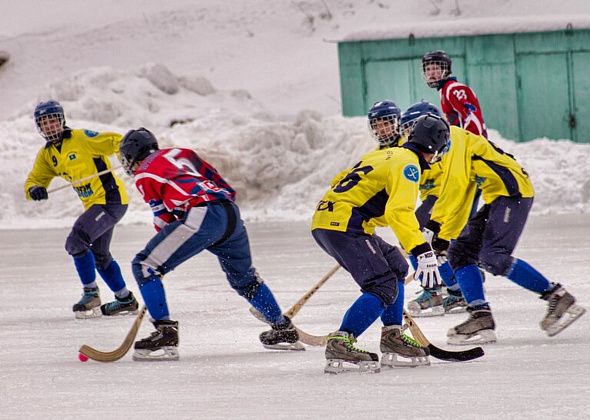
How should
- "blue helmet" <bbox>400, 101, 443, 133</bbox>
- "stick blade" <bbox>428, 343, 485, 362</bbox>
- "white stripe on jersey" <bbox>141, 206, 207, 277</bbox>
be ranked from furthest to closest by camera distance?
1. "blue helmet" <bbox>400, 101, 443, 133</bbox>
2. "white stripe on jersey" <bbox>141, 206, 207, 277</bbox>
3. "stick blade" <bbox>428, 343, 485, 362</bbox>

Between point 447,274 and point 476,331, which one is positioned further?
point 447,274

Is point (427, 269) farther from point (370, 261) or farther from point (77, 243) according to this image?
point (77, 243)

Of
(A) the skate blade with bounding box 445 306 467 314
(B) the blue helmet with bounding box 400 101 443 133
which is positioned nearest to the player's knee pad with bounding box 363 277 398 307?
(B) the blue helmet with bounding box 400 101 443 133

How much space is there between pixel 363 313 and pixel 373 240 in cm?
35

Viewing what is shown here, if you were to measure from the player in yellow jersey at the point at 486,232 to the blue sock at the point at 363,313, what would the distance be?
1023 mm

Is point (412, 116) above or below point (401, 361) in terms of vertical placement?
above

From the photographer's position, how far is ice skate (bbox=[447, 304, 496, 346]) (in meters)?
7.47

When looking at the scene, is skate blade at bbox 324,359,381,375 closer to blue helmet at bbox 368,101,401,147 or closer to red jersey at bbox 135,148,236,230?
red jersey at bbox 135,148,236,230

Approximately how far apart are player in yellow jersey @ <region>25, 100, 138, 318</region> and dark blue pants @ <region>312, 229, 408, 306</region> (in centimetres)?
306

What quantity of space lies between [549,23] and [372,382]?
14.9 meters

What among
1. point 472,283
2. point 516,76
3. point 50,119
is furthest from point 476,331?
point 516,76

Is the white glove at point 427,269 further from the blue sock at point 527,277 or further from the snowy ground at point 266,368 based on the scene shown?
the blue sock at point 527,277

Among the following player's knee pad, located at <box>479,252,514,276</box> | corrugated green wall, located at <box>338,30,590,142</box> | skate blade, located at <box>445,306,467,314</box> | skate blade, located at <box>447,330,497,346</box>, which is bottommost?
corrugated green wall, located at <box>338,30,590,142</box>

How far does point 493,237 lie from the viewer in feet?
24.8
